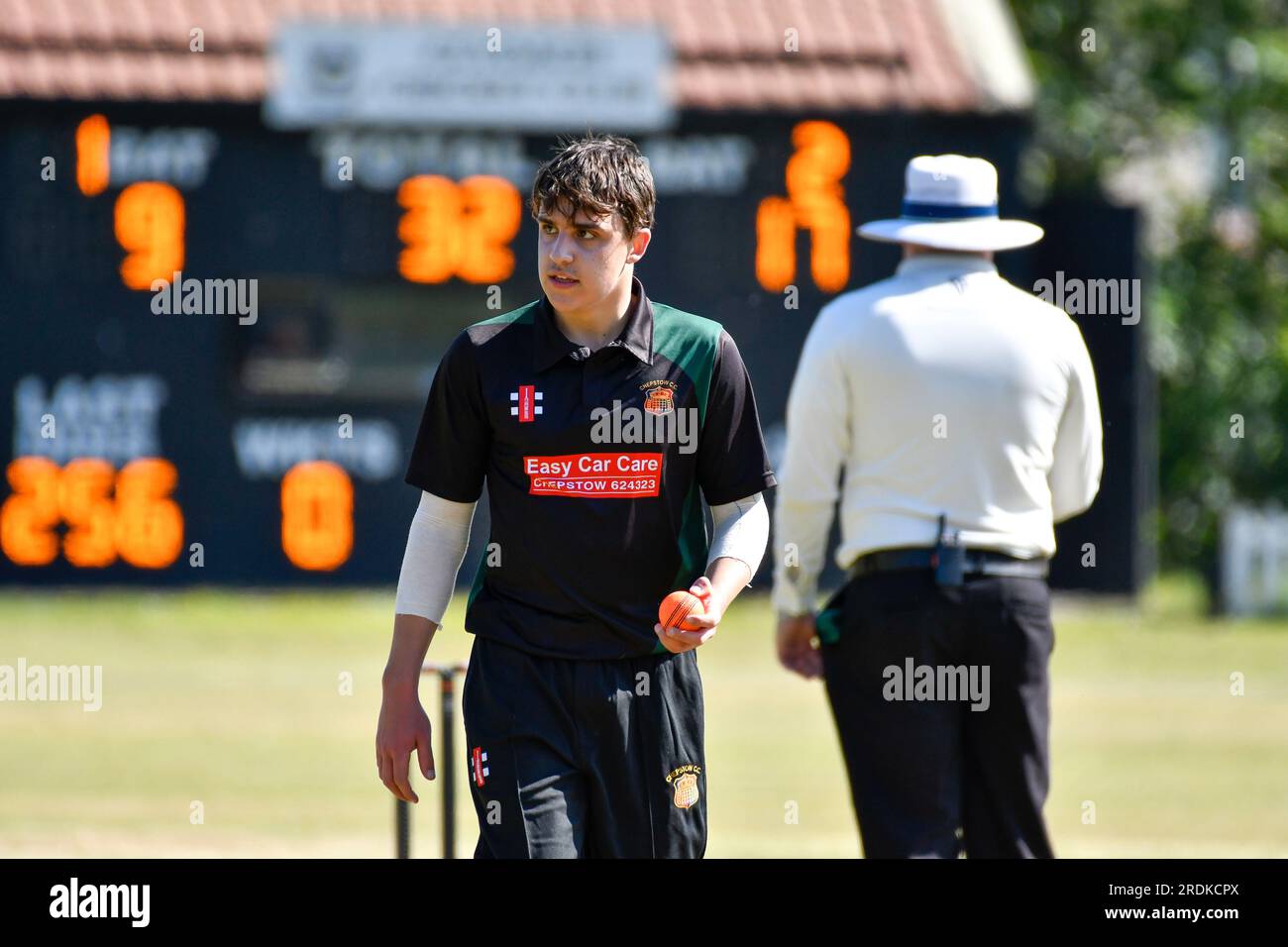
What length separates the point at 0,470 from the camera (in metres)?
14.2

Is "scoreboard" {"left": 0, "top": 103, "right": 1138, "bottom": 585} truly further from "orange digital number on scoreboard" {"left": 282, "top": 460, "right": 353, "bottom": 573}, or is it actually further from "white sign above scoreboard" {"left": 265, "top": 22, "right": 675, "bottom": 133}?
"white sign above scoreboard" {"left": 265, "top": 22, "right": 675, "bottom": 133}

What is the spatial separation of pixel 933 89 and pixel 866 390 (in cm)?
982

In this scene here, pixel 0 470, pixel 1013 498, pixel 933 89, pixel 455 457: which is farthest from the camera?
pixel 933 89

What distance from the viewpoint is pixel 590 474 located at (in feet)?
15.1

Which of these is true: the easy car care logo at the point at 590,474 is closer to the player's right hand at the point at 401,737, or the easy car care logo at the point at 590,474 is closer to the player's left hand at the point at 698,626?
the player's left hand at the point at 698,626

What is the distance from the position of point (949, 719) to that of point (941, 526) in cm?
50

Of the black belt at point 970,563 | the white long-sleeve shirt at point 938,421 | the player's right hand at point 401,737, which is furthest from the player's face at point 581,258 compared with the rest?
the black belt at point 970,563

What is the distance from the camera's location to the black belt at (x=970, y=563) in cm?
562

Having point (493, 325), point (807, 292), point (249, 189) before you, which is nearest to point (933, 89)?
point (807, 292)

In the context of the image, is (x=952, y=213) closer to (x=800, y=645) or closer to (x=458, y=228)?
(x=800, y=645)

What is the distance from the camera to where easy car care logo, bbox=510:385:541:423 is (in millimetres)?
4633

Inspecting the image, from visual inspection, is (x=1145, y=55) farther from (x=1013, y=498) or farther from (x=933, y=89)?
(x=1013, y=498)

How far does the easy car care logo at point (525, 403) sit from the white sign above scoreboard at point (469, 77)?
1012 centimetres

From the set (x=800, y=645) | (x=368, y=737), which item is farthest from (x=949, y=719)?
(x=368, y=737)
